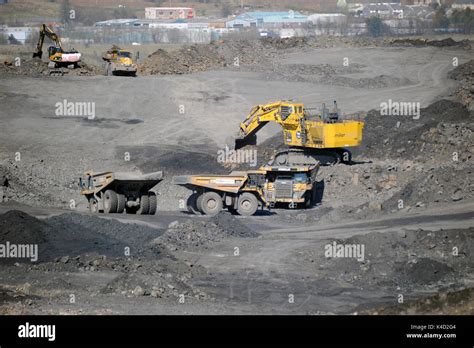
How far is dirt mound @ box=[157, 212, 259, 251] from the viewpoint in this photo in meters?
30.8

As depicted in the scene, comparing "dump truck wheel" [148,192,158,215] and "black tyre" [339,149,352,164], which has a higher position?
"black tyre" [339,149,352,164]

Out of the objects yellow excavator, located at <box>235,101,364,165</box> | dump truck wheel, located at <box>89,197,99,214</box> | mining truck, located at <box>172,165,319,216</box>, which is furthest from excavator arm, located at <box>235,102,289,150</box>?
dump truck wheel, located at <box>89,197,99,214</box>

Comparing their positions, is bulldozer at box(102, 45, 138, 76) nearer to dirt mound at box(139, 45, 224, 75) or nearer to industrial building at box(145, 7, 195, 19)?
dirt mound at box(139, 45, 224, 75)

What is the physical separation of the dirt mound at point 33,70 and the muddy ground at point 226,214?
251mm

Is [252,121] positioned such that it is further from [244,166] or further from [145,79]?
[145,79]

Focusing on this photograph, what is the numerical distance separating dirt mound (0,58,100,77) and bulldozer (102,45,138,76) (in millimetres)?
1404

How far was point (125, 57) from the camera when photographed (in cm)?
6334

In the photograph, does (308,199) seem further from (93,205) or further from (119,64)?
(119,64)

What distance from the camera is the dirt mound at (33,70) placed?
6144 cm

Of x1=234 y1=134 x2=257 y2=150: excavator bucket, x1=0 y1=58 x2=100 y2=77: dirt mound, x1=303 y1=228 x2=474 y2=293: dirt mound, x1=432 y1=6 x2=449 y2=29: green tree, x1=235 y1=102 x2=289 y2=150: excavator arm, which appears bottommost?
x1=303 y1=228 x2=474 y2=293: dirt mound

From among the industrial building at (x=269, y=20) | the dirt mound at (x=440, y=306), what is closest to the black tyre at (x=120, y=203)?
the dirt mound at (x=440, y=306)

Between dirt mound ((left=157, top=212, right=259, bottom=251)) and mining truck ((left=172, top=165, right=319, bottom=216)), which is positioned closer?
dirt mound ((left=157, top=212, right=259, bottom=251))
